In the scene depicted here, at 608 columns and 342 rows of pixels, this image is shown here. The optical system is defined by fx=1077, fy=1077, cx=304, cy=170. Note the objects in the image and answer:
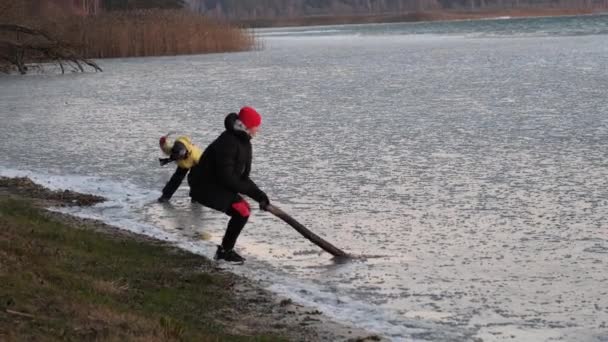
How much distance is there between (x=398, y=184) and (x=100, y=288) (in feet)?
20.3

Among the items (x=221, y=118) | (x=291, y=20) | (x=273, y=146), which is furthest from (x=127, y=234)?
(x=291, y=20)

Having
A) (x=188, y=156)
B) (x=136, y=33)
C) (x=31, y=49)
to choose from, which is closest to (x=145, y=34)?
(x=136, y=33)

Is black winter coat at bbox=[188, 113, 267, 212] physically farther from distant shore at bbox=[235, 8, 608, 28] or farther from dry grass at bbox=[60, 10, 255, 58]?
distant shore at bbox=[235, 8, 608, 28]

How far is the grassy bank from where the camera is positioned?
591 centimetres

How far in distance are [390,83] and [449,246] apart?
19095 millimetres

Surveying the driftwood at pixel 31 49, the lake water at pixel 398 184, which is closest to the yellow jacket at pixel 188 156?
the lake water at pixel 398 184

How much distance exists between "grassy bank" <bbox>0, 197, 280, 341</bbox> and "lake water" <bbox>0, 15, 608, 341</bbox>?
75 cm

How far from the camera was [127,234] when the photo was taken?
10500 millimetres

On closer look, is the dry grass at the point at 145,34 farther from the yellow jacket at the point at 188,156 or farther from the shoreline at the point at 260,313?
the shoreline at the point at 260,313

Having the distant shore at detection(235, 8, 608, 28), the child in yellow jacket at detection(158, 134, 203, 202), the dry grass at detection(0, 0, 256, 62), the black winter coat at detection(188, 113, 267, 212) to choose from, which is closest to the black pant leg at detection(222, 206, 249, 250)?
the black winter coat at detection(188, 113, 267, 212)

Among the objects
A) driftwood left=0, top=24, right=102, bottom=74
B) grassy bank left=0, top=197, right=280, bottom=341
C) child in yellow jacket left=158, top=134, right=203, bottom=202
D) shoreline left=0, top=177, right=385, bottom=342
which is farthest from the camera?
driftwood left=0, top=24, right=102, bottom=74

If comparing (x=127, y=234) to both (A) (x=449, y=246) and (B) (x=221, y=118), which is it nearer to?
(A) (x=449, y=246)

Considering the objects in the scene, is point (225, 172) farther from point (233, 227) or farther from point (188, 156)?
point (188, 156)

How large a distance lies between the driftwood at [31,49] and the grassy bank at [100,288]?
2251cm
